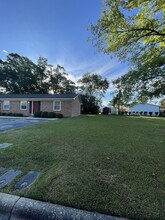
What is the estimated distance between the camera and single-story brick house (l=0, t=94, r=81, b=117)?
17.4 m

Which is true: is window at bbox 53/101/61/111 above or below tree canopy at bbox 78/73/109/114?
below

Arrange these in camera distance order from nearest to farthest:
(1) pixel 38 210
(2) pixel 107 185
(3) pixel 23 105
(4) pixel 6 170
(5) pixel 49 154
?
(1) pixel 38 210 → (2) pixel 107 185 → (4) pixel 6 170 → (5) pixel 49 154 → (3) pixel 23 105

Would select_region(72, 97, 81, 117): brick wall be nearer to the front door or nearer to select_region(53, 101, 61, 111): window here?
select_region(53, 101, 61, 111): window

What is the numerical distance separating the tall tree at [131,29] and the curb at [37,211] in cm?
646

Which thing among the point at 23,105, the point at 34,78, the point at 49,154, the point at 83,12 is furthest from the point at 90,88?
the point at 49,154

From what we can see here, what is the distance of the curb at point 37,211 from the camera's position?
1646 mm

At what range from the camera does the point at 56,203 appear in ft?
6.01

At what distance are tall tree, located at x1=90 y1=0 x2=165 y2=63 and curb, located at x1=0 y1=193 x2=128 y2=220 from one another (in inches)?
254

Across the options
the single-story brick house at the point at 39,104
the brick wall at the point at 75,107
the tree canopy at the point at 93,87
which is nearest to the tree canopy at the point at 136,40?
the single-story brick house at the point at 39,104

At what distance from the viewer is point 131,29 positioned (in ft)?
19.4

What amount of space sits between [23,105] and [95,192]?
1876cm

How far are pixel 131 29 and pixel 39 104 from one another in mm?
14971

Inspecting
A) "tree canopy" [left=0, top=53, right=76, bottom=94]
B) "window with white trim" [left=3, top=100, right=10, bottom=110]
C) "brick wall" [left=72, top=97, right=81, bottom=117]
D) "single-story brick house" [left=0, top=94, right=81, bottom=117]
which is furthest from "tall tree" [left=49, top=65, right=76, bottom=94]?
"window with white trim" [left=3, top=100, right=10, bottom=110]

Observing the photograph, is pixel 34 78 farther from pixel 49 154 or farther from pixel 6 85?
pixel 49 154
